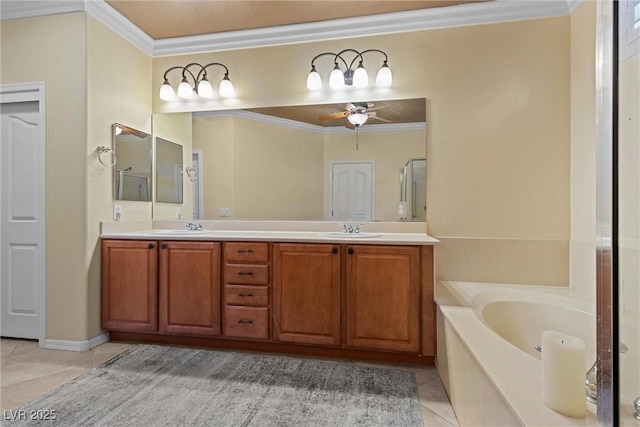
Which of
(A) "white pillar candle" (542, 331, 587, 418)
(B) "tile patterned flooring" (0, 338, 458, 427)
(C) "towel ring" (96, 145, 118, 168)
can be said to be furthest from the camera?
(C) "towel ring" (96, 145, 118, 168)

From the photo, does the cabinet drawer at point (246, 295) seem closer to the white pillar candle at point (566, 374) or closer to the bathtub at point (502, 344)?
the bathtub at point (502, 344)

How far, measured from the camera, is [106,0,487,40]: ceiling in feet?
8.27

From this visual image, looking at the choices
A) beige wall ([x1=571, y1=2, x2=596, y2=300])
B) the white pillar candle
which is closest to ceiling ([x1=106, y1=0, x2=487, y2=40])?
beige wall ([x1=571, y1=2, x2=596, y2=300])

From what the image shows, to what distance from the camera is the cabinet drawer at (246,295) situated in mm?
2373

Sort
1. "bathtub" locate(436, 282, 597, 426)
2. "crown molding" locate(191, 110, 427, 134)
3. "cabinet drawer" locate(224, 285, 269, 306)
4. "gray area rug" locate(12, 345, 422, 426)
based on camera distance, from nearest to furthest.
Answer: "bathtub" locate(436, 282, 597, 426) < "gray area rug" locate(12, 345, 422, 426) < "cabinet drawer" locate(224, 285, 269, 306) < "crown molding" locate(191, 110, 427, 134)

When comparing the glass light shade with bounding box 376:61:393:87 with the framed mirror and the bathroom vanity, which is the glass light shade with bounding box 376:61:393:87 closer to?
the bathroom vanity

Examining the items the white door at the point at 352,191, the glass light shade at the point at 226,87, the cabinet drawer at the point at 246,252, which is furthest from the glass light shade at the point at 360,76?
the cabinet drawer at the point at 246,252

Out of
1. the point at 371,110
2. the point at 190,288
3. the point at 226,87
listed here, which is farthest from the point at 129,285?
the point at 371,110

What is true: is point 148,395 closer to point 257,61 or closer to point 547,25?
point 257,61

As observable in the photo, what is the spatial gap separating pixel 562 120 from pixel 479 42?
2.74 feet

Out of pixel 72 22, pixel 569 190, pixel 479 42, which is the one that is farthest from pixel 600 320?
pixel 72 22

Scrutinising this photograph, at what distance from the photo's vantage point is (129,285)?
2.55 meters

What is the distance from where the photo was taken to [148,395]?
73.1 inches

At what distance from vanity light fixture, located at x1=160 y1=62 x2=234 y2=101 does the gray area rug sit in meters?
2.13
